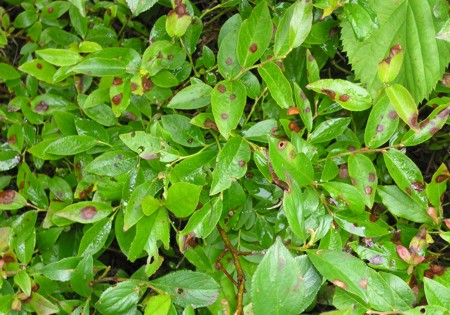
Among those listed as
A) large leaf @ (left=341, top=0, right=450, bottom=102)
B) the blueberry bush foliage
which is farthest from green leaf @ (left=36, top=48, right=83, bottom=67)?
large leaf @ (left=341, top=0, right=450, bottom=102)

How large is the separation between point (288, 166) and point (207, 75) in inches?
14.7

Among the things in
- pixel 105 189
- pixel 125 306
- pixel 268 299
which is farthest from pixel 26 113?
pixel 268 299

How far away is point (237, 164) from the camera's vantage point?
1108 millimetres

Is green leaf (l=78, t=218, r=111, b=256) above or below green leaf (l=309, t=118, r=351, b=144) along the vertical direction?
below

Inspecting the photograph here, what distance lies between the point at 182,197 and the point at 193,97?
25 cm

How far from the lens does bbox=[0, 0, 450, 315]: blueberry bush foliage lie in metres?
1.10

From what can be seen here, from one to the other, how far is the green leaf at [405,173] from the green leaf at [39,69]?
89cm

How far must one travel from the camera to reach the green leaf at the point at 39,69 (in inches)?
53.0

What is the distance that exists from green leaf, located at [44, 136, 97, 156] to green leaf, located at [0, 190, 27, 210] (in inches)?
6.6

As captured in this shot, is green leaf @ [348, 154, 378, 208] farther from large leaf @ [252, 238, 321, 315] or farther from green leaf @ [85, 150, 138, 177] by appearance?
green leaf @ [85, 150, 138, 177]

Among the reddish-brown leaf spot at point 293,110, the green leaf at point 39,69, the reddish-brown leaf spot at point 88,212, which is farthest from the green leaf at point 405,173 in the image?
the green leaf at point 39,69

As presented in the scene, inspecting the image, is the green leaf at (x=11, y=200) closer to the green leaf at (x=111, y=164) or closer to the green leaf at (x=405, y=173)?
the green leaf at (x=111, y=164)

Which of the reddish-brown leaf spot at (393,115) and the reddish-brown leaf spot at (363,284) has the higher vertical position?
the reddish-brown leaf spot at (393,115)

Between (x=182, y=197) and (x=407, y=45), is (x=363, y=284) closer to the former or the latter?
(x=182, y=197)
